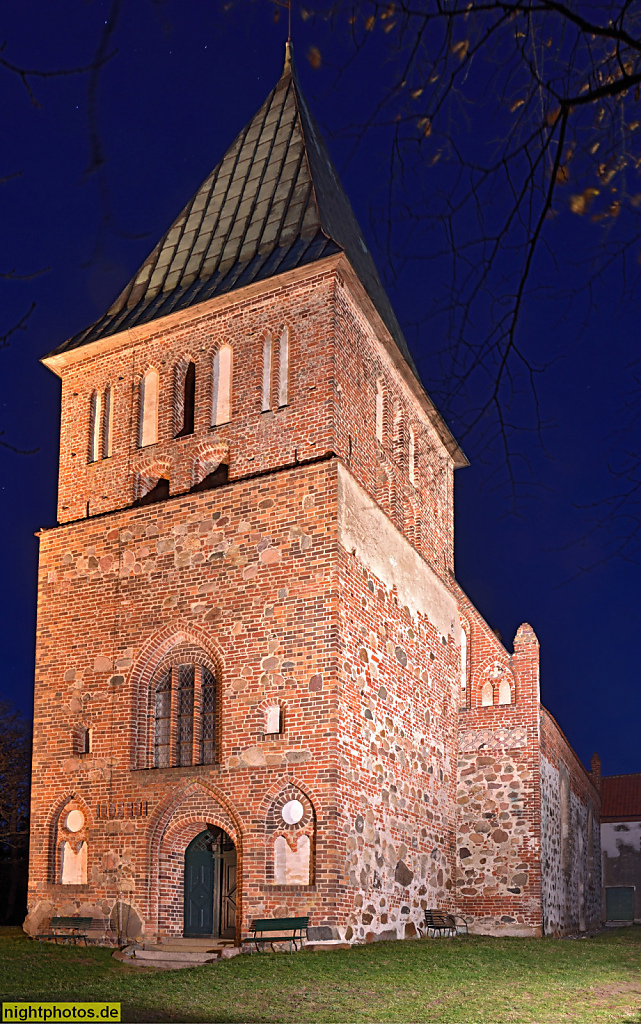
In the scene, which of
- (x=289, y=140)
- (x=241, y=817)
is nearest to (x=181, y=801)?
(x=241, y=817)

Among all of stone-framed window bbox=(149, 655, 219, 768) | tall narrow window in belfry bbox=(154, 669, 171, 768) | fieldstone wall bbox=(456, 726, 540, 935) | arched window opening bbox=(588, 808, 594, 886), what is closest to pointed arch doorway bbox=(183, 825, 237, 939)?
stone-framed window bbox=(149, 655, 219, 768)

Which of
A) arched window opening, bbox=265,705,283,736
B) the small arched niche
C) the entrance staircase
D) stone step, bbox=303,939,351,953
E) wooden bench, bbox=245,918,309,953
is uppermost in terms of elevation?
arched window opening, bbox=265,705,283,736

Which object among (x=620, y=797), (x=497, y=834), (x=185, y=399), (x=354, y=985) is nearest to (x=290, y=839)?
(x=354, y=985)

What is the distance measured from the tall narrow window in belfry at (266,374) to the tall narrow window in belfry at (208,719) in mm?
4330

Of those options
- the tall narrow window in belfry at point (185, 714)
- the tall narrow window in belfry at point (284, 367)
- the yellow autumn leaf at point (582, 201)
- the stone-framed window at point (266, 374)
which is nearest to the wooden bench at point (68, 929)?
the tall narrow window in belfry at point (185, 714)

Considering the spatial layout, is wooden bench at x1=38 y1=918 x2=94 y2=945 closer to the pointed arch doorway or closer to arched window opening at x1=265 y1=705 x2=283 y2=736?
the pointed arch doorway

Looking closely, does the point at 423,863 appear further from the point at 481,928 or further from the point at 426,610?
the point at 426,610

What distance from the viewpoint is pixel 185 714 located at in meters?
15.8

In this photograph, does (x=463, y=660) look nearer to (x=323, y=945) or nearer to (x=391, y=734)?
(x=391, y=734)

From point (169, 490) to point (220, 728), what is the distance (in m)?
4.25

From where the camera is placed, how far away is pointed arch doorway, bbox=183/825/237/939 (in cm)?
1494

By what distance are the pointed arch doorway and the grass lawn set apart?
164cm

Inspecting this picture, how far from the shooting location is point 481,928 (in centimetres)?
1806

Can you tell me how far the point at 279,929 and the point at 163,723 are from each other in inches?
156
